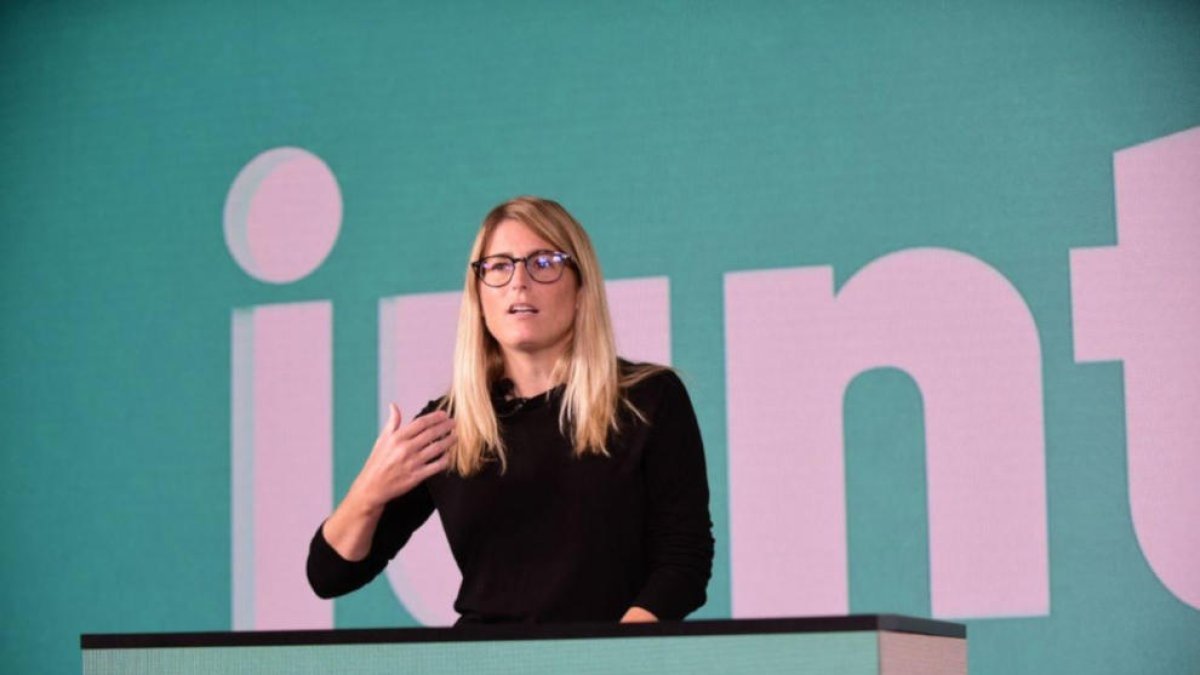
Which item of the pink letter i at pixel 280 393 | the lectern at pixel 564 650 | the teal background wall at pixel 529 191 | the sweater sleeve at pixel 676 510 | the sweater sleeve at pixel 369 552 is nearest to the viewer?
the lectern at pixel 564 650

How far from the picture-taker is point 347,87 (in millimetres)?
4301

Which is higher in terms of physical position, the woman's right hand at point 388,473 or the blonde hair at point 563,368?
the blonde hair at point 563,368

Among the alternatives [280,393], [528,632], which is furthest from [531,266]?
[280,393]

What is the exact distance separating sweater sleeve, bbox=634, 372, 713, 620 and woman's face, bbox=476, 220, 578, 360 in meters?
0.17

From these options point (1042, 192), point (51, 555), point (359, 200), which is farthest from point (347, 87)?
point (1042, 192)

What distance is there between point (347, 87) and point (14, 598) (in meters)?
1.62

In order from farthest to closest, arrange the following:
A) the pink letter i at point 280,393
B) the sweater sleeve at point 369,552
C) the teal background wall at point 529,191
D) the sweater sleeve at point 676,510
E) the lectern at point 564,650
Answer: the pink letter i at point 280,393 → the teal background wall at point 529,191 → the sweater sleeve at point 369,552 → the sweater sleeve at point 676,510 → the lectern at point 564,650

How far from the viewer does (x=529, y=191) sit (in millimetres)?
4160

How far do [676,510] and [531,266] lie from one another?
0.38 metres

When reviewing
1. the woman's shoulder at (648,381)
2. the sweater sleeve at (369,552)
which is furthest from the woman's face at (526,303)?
the sweater sleeve at (369,552)

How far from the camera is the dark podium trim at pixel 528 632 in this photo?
1694 millimetres

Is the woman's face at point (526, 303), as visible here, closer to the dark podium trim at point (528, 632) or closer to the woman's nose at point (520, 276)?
the woman's nose at point (520, 276)

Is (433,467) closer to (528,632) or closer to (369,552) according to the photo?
(369,552)

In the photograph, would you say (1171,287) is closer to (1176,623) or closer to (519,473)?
(1176,623)
